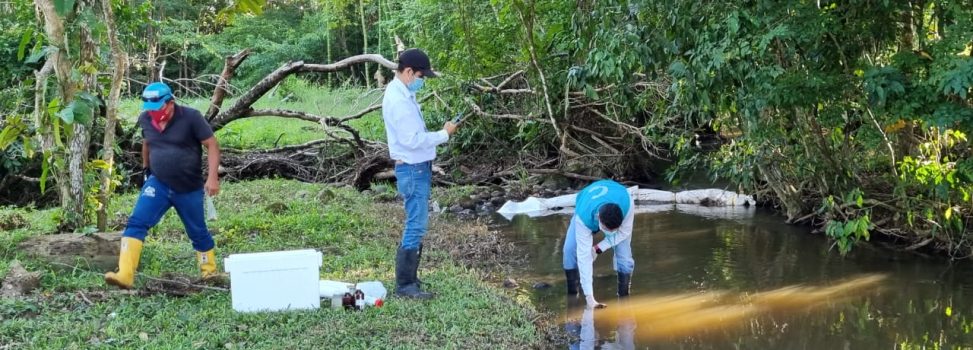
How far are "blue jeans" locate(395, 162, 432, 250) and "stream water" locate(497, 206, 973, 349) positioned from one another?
122 centimetres

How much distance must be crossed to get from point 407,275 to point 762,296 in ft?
9.50

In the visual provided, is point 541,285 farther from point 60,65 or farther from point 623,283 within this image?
point 60,65

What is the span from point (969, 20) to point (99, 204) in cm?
635

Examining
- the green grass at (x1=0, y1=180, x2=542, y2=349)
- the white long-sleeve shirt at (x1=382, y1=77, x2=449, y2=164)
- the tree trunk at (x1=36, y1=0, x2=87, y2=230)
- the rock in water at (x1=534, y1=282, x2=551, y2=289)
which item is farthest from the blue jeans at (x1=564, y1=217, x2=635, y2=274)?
the tree trunk at (x1=36, y1=0, x2=87, y2=230)

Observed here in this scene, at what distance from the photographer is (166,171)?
496cm

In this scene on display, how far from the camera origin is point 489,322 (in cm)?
482

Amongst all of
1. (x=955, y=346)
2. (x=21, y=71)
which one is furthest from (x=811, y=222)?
(x=21, y=71)

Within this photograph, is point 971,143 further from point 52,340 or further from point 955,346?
point 52,340

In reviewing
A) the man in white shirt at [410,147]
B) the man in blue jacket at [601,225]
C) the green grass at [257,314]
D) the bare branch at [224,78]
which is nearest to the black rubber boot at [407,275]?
the man in white shirt at [410,147]

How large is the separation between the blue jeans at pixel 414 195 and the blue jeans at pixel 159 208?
4.38 feet

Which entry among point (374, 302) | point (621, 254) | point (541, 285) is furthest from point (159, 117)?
point (621, 254)

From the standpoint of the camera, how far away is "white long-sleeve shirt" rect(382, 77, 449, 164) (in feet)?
16.5

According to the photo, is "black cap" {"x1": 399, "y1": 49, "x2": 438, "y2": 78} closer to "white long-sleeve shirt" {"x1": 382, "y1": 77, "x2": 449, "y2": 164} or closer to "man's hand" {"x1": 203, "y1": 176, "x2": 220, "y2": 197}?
"white long-sleeve shirt" {"x1": 382, "y1": 77, "x2": 449, "y2": 164}

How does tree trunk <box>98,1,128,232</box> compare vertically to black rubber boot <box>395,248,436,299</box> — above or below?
above
